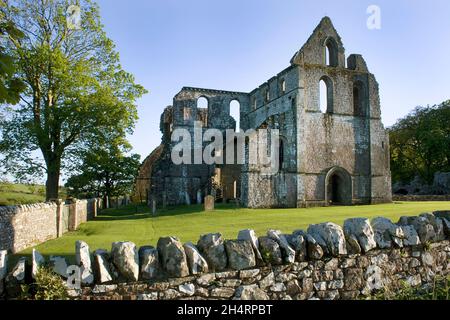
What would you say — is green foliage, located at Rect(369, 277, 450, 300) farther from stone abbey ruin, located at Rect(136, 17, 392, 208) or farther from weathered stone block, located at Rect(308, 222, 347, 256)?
stone abbey ruin, located at Rect(136, 17, 392, 208)

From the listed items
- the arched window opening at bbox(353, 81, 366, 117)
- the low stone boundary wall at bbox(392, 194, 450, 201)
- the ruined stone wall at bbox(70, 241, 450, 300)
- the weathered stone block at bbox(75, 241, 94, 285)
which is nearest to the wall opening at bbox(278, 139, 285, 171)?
the arched window opening at bbox(353, 81, 366, 117)

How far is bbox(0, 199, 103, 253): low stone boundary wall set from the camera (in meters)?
9.42

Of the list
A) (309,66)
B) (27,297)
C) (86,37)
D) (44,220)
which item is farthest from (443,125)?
(27,297)

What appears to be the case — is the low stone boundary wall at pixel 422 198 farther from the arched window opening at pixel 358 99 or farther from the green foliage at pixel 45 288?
the green foliage at pixel 45 288

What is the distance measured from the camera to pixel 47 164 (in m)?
19.8

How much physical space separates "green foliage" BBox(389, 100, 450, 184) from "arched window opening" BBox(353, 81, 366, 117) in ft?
59.8

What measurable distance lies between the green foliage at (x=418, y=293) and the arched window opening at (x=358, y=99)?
23.8m

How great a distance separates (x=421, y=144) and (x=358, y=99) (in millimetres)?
19931

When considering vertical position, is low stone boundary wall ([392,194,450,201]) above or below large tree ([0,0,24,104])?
below

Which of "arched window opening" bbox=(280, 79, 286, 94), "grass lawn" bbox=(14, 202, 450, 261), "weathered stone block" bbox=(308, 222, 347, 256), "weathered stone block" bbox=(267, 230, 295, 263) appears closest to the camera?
"weathered stone block" bbox=(267, 230, 295, 263)

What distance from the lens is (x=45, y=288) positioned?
421 centimetres

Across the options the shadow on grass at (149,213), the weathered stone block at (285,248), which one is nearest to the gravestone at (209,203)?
the shadow on grass at (149,213)

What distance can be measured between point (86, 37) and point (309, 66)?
15.3 metres

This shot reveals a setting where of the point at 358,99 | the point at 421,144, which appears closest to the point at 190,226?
the point at 358,99
